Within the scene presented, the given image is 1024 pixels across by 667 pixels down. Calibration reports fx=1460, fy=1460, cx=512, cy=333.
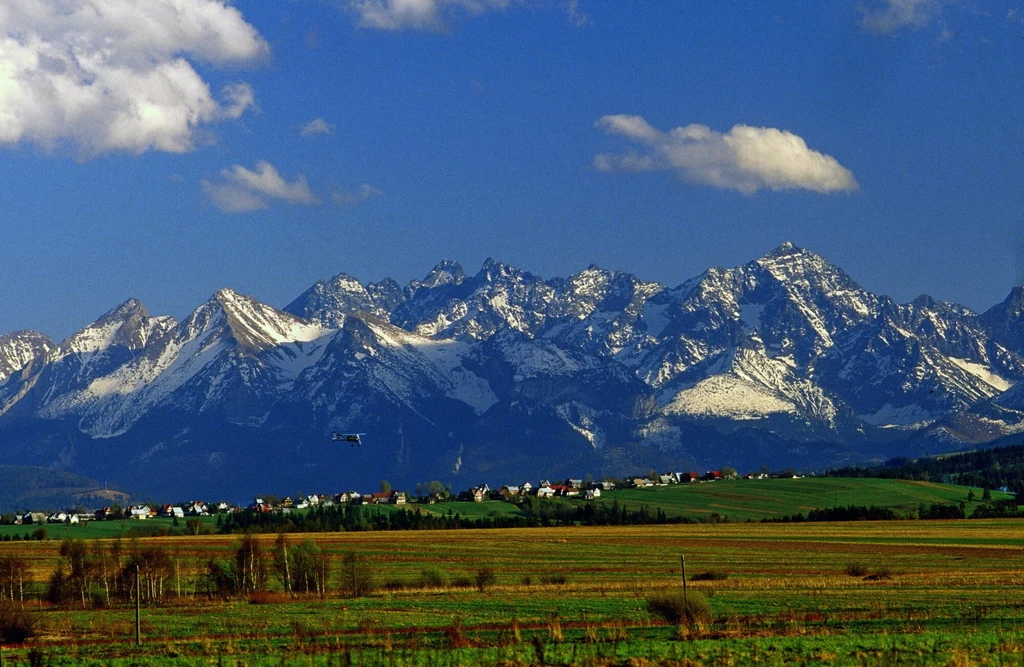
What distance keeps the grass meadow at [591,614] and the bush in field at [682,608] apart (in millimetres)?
501

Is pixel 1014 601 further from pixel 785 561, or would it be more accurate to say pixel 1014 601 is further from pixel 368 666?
pixel 785 561

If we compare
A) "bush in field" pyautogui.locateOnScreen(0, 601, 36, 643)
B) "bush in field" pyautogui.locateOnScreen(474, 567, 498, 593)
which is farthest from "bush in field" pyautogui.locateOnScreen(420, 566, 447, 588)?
"bush in field" pyautogui.locateOnScreen(0, 601, 36, 643)

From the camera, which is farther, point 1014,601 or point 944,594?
point 944,594

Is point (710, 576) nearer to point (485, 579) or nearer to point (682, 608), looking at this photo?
point (485, 579)

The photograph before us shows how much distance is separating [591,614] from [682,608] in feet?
23.9

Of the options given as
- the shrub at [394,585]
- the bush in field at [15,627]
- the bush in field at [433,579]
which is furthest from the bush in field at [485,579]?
the bush in field at [15,627]

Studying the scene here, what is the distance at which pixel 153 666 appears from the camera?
159 feet

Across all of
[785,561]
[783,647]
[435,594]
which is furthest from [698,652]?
[785,561]

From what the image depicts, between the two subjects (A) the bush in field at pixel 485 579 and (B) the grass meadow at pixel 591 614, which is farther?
(A) the bush in field at pixel 485 579

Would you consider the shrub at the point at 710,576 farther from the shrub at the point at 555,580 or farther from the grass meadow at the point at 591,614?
the shrub at the point at 555,580

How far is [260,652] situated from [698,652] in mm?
15385

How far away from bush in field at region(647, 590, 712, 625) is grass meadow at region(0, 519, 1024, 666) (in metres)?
0.50

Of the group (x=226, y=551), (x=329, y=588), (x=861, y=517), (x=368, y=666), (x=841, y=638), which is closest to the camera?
(x=368, y=666)

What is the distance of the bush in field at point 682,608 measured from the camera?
5744cm
